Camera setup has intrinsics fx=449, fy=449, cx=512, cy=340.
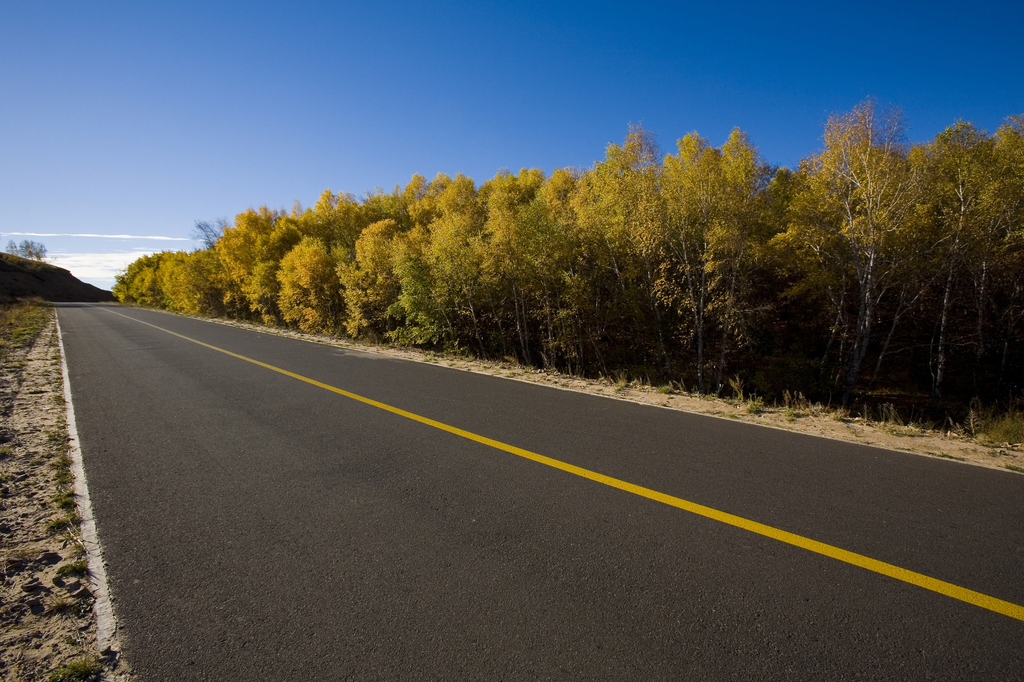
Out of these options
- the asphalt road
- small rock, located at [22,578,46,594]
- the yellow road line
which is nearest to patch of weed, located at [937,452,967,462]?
the asphalt road

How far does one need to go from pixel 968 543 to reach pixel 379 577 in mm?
3690

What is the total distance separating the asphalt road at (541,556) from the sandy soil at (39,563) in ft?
0.58

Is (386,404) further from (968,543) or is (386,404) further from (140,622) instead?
(968,543)

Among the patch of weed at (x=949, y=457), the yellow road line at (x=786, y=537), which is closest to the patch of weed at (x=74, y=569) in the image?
the yellow road line at (x=786, y=537)

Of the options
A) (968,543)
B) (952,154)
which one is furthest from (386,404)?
(952,154)

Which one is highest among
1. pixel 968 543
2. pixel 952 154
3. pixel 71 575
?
pixel 952 154

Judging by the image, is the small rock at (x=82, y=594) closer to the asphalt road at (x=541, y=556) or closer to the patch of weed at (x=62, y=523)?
the asphalt road at (x=541, y=556)

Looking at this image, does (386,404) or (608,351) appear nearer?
(386,404)

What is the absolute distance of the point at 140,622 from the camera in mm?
2324

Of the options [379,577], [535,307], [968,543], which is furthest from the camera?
[535,307]

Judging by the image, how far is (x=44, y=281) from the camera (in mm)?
99250

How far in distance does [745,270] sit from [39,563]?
16.5m

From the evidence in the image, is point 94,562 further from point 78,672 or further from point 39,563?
point 78,672

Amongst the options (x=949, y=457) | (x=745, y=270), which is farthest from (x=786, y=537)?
(x=745, y=270)
